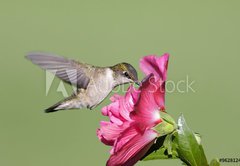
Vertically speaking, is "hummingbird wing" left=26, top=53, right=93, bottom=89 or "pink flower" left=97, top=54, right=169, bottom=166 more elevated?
"hummingbird wing" left=26, top=53, right=93, bottom=89

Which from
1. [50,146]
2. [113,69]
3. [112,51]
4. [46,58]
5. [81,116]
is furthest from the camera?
[112,51]

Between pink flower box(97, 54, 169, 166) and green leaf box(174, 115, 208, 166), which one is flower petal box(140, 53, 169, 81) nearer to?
pink flower box(97, 54, 169, 166)

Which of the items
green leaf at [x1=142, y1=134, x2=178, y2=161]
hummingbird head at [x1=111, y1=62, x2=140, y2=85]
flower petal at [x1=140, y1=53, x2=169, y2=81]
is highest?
hummingbird head at [x1=111, y1=62, x2=140, y2=85]

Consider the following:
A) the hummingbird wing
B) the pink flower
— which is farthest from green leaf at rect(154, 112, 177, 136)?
the hummingbird wing

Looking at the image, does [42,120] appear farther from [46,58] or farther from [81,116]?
[46,58]

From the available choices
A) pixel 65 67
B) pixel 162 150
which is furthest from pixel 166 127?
pixel 65 67

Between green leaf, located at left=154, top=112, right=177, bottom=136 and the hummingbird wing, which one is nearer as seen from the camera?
green leaf, located at left=154, top=112, right=177, bottom=136

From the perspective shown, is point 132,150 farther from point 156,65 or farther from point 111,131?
point 156,65

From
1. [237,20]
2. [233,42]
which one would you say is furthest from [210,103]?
[237,20]
